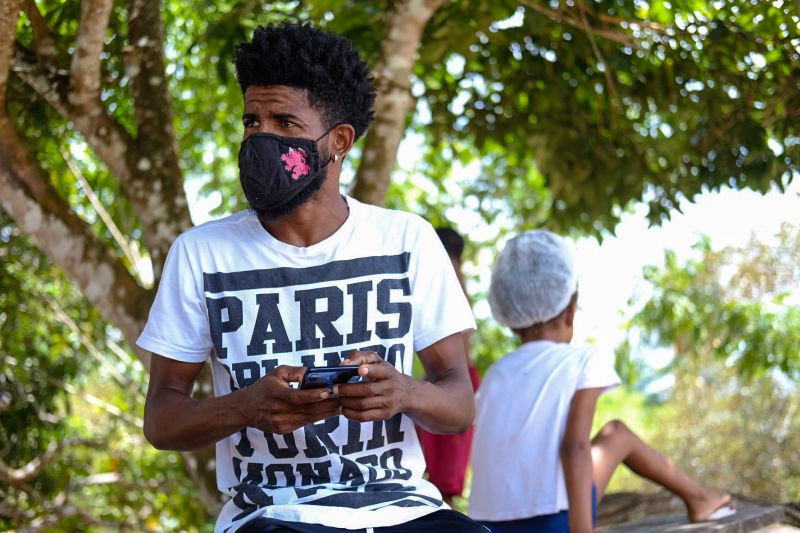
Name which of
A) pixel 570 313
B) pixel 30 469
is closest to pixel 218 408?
pixel 570 313

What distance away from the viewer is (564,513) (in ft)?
11.3

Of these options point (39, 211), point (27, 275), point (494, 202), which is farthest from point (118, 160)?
point (494, 202)

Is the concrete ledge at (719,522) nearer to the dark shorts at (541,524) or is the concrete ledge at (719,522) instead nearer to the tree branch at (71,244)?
the dark shorts at (541,524)

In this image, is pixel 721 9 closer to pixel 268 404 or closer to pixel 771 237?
pixel 268 404

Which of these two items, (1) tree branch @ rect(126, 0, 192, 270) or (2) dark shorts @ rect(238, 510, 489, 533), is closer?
(2) dark shorts @ rect(238, 510, 489, 533)

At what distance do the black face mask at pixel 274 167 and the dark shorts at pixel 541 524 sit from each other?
5.30 ft

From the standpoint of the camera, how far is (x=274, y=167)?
2.41 m

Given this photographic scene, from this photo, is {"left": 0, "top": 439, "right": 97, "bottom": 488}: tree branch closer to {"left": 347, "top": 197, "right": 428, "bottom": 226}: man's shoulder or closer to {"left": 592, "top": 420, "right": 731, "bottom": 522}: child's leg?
{"left": 592, "top": 420, "right": 731, "bottom": 522}: child's leg

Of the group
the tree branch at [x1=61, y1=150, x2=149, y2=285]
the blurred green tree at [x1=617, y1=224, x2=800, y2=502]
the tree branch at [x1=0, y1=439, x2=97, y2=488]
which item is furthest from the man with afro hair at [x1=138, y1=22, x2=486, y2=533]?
the blurred green tree at [x1=617, y1=224, x2=800, y2=502]

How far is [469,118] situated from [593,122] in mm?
751

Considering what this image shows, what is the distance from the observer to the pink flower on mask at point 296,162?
8.01ft

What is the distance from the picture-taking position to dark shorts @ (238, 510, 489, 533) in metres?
2.11

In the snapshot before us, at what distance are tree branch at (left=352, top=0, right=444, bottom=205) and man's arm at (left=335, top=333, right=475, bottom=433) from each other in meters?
Result: 1.60

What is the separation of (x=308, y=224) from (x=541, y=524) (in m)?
1.56
